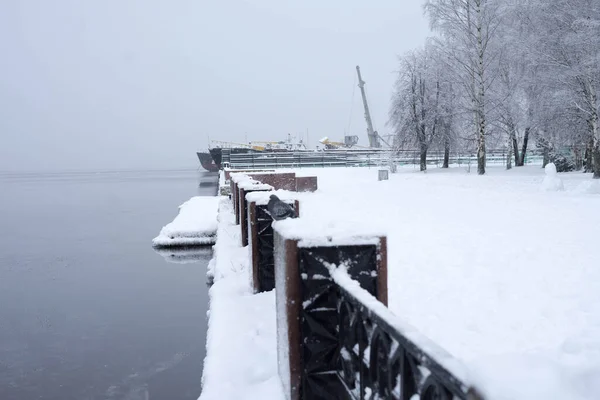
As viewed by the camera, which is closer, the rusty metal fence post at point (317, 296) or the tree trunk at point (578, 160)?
the rusty metal fence post at point (317, 296)

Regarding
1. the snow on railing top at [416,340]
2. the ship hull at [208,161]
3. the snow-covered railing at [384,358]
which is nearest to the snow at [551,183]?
the snow-covered railing at [384,358]

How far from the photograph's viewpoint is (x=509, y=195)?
14.5m

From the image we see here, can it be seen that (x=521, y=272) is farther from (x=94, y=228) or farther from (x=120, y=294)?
(x=94, y=228)

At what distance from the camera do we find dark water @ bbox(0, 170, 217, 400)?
19.2 feet

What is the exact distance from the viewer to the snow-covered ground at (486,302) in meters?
1.54

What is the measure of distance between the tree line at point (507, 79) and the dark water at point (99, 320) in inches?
581

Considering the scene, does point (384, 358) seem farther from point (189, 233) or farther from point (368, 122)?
point (368, 122)

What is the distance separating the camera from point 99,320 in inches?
319

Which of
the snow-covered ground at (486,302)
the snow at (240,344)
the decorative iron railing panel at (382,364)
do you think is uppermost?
the decorative iron railing panel at (382,364)

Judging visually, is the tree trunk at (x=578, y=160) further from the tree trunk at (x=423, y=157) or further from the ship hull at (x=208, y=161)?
the ship hull at (x=208, y=161)

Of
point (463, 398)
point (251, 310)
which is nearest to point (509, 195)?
point (251, 310)

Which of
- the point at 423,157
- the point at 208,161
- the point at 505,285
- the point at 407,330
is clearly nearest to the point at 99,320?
the point at 505,285

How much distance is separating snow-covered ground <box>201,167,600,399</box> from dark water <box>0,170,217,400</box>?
3.39 feet

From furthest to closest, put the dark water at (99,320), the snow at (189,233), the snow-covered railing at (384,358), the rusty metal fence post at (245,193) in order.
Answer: the snow at (189,233) → the rusty metal fence post at (245,193) → the dark water at (99,320) → the snow-covered railing at (384,358)
